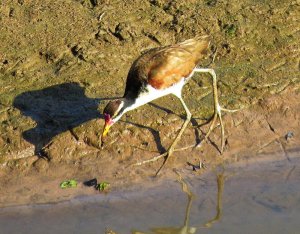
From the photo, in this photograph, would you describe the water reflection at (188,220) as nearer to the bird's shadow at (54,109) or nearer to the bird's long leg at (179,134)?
the bird's long leg at (179,134)

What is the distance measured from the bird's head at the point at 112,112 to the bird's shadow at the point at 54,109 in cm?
75

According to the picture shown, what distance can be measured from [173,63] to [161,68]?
18cm

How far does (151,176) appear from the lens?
8570 millimetres

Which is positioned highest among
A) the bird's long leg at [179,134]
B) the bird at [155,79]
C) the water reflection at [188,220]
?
the bird at [155,79]

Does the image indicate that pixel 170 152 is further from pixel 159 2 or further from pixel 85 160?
pixel 159 2

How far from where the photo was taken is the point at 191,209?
8.02 meters

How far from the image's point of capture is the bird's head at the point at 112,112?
8227 millimetres

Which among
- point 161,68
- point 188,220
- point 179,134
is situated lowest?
point 188,220

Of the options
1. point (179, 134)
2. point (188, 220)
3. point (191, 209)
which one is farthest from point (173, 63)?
point (188, 220)

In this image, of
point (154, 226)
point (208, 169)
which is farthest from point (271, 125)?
point (154, 226)

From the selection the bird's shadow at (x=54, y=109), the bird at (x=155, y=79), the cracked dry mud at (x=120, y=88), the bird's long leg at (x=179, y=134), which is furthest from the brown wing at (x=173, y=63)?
the bird's shadow at (x=54, y=109)

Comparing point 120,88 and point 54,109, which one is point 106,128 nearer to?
point 54,109

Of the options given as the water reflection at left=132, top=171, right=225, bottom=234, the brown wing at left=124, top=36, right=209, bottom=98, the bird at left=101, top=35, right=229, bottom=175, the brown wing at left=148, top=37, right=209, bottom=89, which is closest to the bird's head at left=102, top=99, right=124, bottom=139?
the bird at left=101, top=35, right=229, bottom=175

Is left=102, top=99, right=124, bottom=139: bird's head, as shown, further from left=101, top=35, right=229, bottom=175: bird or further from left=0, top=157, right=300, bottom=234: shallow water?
left=0, top=157, right=300, bottom=234: shallow water
